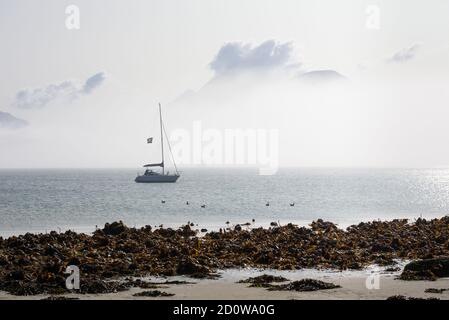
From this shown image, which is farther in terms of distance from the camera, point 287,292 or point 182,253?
point 182,253

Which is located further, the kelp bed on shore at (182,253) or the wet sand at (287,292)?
the kelp bed on shore at (182,253)

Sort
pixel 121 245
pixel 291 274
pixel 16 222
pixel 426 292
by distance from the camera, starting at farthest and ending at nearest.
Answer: pixel 16 222
pixel 121 245
pixel 291 274
pixel 426 292

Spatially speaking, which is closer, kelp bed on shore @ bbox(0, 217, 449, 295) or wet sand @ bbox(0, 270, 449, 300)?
wet sand @ bbox(0, 270, 449, 300)

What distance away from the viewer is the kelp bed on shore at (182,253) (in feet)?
95.6

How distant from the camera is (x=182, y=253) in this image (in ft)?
121

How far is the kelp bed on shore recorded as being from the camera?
95.6ft
